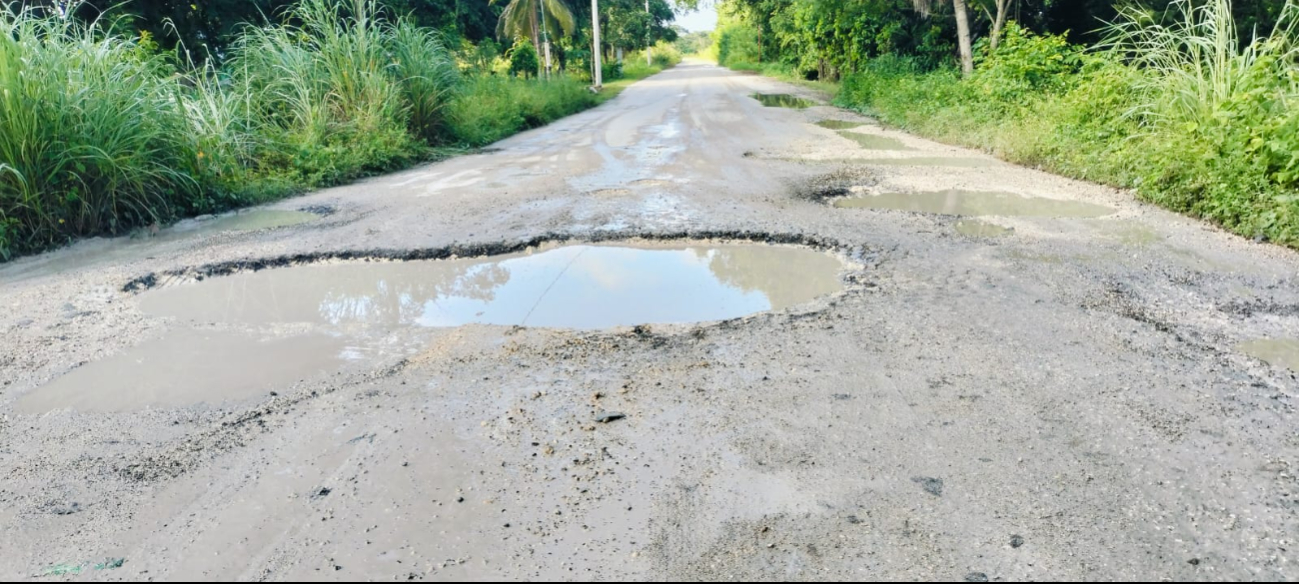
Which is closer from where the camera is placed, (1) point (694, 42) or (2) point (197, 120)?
(2) point (197, 120)

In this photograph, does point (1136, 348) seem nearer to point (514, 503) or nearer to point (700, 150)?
point (514, 503)

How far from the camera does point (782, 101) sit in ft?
72.8

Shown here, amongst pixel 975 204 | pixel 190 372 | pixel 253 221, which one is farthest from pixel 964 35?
pixel 190 372

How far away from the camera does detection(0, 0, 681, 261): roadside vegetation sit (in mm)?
6910

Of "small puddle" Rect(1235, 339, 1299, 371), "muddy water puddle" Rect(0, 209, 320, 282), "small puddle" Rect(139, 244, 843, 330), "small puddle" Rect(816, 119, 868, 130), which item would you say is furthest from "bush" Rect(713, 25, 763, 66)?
"small puddle" Rect(1235, 339, 1299, 371)

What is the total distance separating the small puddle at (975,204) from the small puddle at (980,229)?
1.23 feet

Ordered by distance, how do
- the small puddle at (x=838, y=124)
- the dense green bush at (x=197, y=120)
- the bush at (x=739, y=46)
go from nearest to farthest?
the dense green bush at (x=197, y=120)
the small puddle at (x=838, y=124)
the bush at (x=739, y=46)

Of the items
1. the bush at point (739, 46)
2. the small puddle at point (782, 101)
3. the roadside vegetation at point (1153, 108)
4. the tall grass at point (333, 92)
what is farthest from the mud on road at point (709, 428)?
the bush at point (739, 46)

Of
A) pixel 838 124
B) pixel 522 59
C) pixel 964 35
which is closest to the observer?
pixel 838 124

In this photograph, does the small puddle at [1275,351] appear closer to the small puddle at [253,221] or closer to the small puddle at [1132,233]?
the small puddle at [1132,233]

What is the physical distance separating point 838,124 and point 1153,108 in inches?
295

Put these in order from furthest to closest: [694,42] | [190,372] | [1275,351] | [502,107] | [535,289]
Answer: [694,42]
[502,107]
[535,289]
[190,372]
[1275,351]

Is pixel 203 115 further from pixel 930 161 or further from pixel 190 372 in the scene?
pixel 930 161

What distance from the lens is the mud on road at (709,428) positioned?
2.57m
